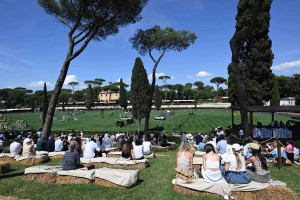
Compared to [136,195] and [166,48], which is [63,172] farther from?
[166,48]

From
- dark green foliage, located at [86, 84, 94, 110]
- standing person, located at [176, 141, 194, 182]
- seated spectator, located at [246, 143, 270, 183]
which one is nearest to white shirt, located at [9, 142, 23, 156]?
standing person, located at [176, 141, 194, 182]

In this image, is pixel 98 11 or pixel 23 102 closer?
pixel 98 11

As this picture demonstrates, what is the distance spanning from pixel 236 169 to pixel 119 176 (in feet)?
10.1

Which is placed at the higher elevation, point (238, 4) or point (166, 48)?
point (238, 4)

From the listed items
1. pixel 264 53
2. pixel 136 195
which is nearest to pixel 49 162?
pixel 136 195

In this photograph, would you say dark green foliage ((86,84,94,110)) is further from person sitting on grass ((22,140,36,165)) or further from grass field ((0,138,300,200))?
grass field ((0,138,300,200))

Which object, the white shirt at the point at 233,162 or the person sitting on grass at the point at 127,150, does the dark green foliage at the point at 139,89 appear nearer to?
the person sitting on grass at the point at 127,150

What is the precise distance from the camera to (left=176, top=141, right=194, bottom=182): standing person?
4.58 m

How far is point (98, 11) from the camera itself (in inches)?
556

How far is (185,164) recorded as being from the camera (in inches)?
185

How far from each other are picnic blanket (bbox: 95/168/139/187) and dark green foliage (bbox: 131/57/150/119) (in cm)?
1800

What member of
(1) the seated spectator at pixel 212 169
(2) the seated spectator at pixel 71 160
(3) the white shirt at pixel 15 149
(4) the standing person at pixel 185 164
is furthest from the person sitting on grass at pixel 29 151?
(1) the seated spectator at pixel 212 169

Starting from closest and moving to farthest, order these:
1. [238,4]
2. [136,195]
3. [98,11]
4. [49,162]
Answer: [136,195]
[49,162]
[98,11]
[238,4]

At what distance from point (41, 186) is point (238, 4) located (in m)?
25.2
